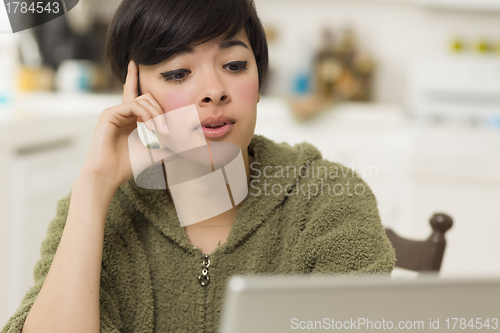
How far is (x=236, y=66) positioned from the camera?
0.65m

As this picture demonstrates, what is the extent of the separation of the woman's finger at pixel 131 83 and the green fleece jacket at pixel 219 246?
0.14m

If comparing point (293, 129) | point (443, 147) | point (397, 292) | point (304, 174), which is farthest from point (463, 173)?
point (397, 292)

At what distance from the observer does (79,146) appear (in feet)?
6.36

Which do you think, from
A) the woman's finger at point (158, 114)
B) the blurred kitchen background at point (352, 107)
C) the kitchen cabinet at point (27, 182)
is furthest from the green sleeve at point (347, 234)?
the kitchen cabinet at point (27, 182)

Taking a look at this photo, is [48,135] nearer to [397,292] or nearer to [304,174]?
[304,174]

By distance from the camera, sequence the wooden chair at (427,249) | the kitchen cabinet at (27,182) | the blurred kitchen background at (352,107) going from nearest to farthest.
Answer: the wooden chair at (427,249)
the kitchen cabinet at (27,182)
the blurred kitchen background at (352,107)

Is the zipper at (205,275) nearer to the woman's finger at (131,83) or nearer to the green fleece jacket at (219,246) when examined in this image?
the green fleece jacket at (219,246)

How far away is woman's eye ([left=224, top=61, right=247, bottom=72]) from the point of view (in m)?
0.64

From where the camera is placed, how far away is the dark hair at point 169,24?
24.1 inches

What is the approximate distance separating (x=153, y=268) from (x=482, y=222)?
164 centimetres

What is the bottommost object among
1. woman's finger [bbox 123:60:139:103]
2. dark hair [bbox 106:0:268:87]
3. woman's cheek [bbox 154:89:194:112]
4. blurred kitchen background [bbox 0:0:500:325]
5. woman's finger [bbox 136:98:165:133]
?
blurred kitchen background [bbox 0:0:500:325]

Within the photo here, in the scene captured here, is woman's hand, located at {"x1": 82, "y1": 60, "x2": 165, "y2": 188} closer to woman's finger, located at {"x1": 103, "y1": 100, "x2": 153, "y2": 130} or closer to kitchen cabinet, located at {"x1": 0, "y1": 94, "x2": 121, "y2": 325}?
woman's finger, located at {"x1": 103, "y1": 100, "x2": 153, "y2": 130}

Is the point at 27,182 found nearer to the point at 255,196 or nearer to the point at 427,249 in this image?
the point at 255,196

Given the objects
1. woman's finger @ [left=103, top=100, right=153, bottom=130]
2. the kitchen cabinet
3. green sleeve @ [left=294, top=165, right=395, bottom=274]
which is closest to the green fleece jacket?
green sleeve @ [left=294, top=165, right=395, bottom=274]
